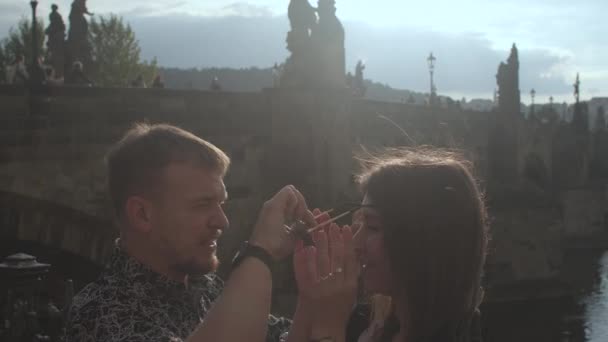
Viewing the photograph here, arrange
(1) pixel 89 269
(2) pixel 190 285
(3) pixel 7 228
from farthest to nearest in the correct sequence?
(1) pixel 89 269 < (3) pixel 7 228 < (2) pixel 190 285

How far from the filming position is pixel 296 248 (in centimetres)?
223

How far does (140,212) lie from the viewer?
7.89 feet

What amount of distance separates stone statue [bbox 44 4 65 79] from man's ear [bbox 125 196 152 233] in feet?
66.3

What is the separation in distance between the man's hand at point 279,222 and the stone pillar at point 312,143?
12.4m

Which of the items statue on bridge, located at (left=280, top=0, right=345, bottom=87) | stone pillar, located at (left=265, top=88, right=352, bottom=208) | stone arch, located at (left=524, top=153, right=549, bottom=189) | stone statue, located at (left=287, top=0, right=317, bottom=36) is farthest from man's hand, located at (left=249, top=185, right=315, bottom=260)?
stone arch, located at (left=524, top=153, right=549, bottom=189)

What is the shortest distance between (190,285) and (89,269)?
1153 centimetres

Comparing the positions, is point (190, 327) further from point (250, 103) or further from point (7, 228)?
point (250, 103)

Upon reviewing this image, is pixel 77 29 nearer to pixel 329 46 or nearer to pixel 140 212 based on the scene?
pixel 329 46

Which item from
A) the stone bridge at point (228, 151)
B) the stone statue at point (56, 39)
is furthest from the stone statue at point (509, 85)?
the stone statue at point (56, 39)

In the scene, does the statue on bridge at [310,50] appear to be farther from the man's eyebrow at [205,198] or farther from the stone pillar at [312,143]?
the man's eyebrow at [205,198]

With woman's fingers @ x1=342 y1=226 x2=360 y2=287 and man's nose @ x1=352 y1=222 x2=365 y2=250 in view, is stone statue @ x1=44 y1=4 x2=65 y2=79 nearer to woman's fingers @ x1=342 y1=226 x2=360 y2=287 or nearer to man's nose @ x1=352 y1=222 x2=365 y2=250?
man's nose @ x1=352 y1=222 x2=365 y2=250

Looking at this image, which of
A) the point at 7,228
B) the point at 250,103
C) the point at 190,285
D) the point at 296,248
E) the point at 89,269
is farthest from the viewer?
the point at 250,103

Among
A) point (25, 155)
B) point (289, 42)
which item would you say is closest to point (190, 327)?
point (25, 155)

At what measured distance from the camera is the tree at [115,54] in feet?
140
